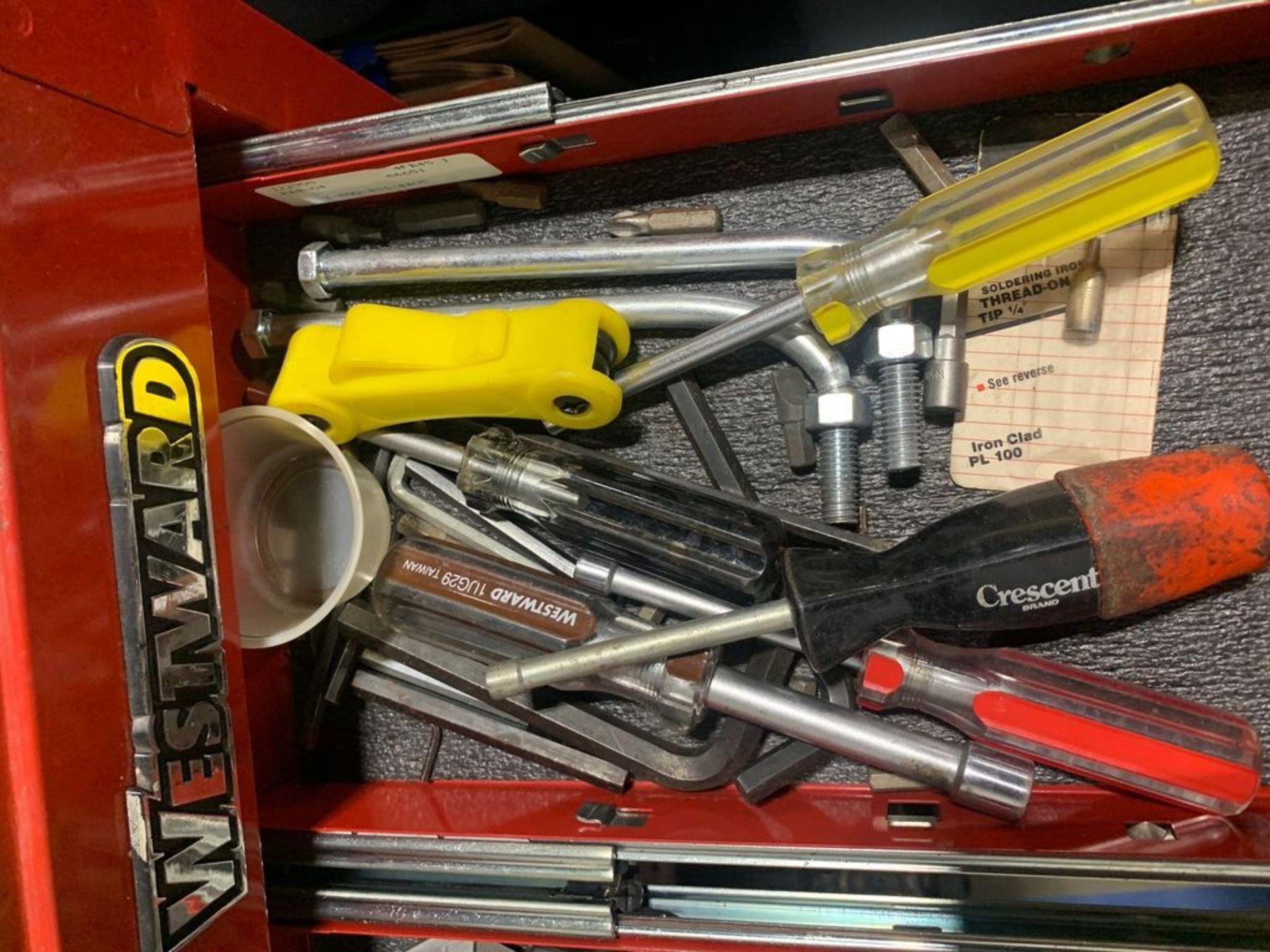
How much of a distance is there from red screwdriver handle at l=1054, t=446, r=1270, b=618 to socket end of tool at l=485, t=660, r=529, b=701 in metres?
0.37

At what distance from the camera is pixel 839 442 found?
0.59 meters

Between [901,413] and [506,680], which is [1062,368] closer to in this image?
[901,413]

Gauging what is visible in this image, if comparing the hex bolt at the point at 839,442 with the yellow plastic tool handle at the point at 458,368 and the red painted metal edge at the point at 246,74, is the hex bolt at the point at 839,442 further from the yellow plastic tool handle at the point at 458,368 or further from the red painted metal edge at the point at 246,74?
the red painted metal edge at the point at 246,74

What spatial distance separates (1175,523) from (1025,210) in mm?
198

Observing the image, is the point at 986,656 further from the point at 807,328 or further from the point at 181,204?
the point at 181,204

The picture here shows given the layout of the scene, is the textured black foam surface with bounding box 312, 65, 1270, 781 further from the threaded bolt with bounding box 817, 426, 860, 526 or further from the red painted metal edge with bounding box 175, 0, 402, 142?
the red painted metal edge with bounding box 175, 0, 402, 142

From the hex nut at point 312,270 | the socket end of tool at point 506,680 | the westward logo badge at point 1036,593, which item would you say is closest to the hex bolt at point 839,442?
the westward logo badge at point 1036,593

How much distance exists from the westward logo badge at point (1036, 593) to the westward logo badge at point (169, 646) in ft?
1.49

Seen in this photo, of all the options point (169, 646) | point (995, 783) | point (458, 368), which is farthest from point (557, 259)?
point (995, 783)

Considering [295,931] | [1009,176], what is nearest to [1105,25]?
[1009,176]

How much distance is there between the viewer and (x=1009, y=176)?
0.50 m

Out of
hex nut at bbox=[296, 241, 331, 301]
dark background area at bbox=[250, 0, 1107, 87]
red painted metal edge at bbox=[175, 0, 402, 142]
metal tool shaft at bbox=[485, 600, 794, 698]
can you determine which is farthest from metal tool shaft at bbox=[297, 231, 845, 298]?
dark background area at bbox=[250, 0, 1107, 87]

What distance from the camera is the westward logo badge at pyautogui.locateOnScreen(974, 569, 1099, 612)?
49 cm

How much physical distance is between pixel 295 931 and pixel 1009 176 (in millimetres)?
695
